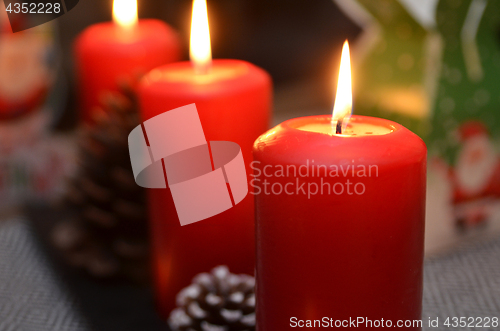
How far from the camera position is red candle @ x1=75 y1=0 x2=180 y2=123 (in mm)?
651

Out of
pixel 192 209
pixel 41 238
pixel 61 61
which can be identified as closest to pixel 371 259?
pixel 192 209

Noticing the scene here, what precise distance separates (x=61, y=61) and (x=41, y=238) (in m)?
0.45

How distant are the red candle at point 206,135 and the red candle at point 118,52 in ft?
0.66

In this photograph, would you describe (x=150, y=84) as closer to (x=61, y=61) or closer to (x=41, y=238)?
(x=41, y=238)

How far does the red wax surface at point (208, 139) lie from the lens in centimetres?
41

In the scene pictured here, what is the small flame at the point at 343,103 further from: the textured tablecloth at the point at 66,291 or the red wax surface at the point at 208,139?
the textured tablecloth at the point at 66,291

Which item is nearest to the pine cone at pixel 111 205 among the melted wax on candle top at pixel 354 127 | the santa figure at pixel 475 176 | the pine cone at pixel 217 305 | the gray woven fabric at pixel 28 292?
the gray woven fabric at pixel 28 292

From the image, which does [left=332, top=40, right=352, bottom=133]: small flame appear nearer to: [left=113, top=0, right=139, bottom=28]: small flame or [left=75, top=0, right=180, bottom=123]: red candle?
[left=75, top=0, right=180, bottom=123]: red candle

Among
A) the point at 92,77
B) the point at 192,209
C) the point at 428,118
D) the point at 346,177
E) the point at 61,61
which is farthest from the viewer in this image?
the point at 61,61

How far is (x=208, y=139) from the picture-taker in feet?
1.33

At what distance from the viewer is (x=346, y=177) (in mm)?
277

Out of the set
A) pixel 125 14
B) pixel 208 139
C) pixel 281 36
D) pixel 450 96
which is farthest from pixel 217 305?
pixel 281 36

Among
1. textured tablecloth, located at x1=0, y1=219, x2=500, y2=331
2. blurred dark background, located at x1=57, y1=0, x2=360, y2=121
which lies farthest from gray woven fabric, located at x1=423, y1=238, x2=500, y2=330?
blurred dark background, located at x1=57, y1=0, x2=360, y2=121

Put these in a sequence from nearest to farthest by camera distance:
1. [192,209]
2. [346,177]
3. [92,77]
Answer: [346,177] < [192,209] < [92,77]
